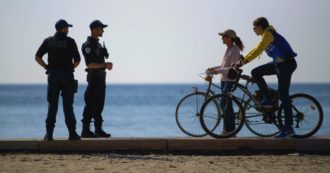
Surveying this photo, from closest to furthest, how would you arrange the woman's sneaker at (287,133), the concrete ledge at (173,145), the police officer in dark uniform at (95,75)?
1. the concrete ledge at (173,145)
2. the woman's sneaker at (287,133)
3. the police officer in dark uniform at (95,75)

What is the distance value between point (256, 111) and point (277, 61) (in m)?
0.89

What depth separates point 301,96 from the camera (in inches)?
465

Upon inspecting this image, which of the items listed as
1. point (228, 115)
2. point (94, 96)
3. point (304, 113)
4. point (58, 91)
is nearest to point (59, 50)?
point (58, 91)

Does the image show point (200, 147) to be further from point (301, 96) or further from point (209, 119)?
point (301, 96)

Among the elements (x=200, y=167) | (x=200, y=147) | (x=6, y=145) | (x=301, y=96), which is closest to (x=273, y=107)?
(x=301, y=96)

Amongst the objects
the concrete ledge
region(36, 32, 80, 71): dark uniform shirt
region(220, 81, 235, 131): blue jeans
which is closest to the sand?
the concrete ledge

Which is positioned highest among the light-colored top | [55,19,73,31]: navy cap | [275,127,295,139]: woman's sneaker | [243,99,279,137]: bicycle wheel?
[55,19,73,31]: navy cap

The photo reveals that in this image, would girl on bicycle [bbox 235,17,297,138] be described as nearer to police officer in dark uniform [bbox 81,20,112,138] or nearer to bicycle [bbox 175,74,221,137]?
bicycle [bbox 175,74,221,137]

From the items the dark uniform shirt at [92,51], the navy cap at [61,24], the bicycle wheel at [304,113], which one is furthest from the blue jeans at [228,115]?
the navy cap at [61,24]

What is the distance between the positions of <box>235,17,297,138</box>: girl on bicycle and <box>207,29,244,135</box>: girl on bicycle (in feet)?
1.25

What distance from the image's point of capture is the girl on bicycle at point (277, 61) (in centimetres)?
1141

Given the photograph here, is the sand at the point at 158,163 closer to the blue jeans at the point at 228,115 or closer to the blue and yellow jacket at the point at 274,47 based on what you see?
the blue jeans at the point at 228,115

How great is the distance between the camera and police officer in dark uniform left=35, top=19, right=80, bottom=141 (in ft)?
37.6

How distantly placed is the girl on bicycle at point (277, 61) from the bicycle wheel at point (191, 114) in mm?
955
